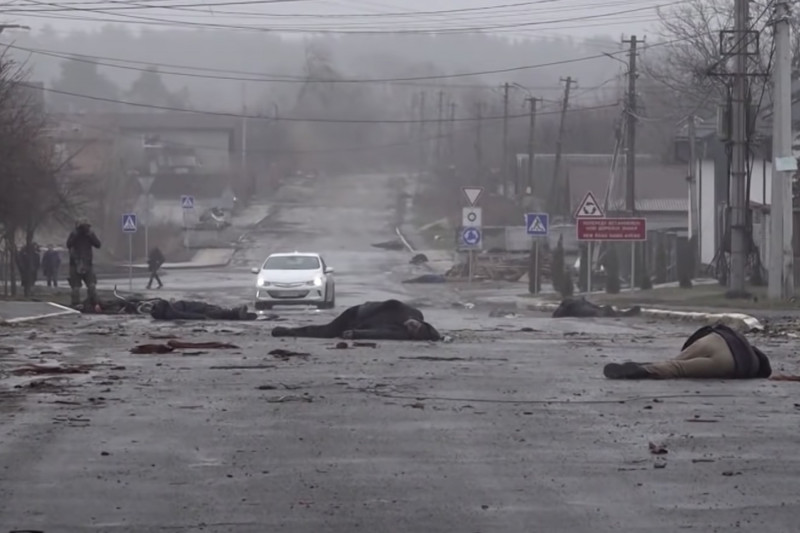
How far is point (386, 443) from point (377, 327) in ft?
32.0

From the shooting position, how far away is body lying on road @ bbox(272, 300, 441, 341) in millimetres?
19797

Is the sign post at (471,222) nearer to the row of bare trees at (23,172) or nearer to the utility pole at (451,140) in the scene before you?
the row of bare trees at (23,172)

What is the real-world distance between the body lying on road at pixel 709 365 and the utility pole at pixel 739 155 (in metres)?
20.5

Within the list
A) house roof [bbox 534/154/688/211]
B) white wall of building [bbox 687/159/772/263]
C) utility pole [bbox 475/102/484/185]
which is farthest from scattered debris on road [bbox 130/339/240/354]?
utility pole [bbox 475/102/484/185]

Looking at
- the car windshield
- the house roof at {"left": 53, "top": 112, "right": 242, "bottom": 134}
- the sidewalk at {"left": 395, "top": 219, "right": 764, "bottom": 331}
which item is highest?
the house roof at {"left": 53, "top": 112, "right": 242, "bottom": 134}

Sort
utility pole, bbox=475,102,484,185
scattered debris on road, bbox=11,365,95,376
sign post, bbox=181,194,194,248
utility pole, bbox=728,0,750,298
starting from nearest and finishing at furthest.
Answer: scattered debris on road, bbox=11,365,95,376
utility pole, bbox=728,0,750,298
sign post, bbox=181,194,194,248
utility pole, bbox=475,102,484,185

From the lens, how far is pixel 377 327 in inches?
791

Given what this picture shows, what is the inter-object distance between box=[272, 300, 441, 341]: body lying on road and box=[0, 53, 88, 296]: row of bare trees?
58.3 ft

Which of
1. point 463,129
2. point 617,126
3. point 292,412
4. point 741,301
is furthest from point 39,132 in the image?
point 463,129

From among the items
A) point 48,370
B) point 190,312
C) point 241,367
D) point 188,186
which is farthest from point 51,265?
point 188,186

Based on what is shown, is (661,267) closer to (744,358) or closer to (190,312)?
(190,312)

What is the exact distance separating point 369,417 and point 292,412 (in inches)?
26.2

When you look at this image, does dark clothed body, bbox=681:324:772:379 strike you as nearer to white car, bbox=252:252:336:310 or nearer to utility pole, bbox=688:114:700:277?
white car, bbox=252:252:336:310

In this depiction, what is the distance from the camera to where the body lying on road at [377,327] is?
1980 cm
